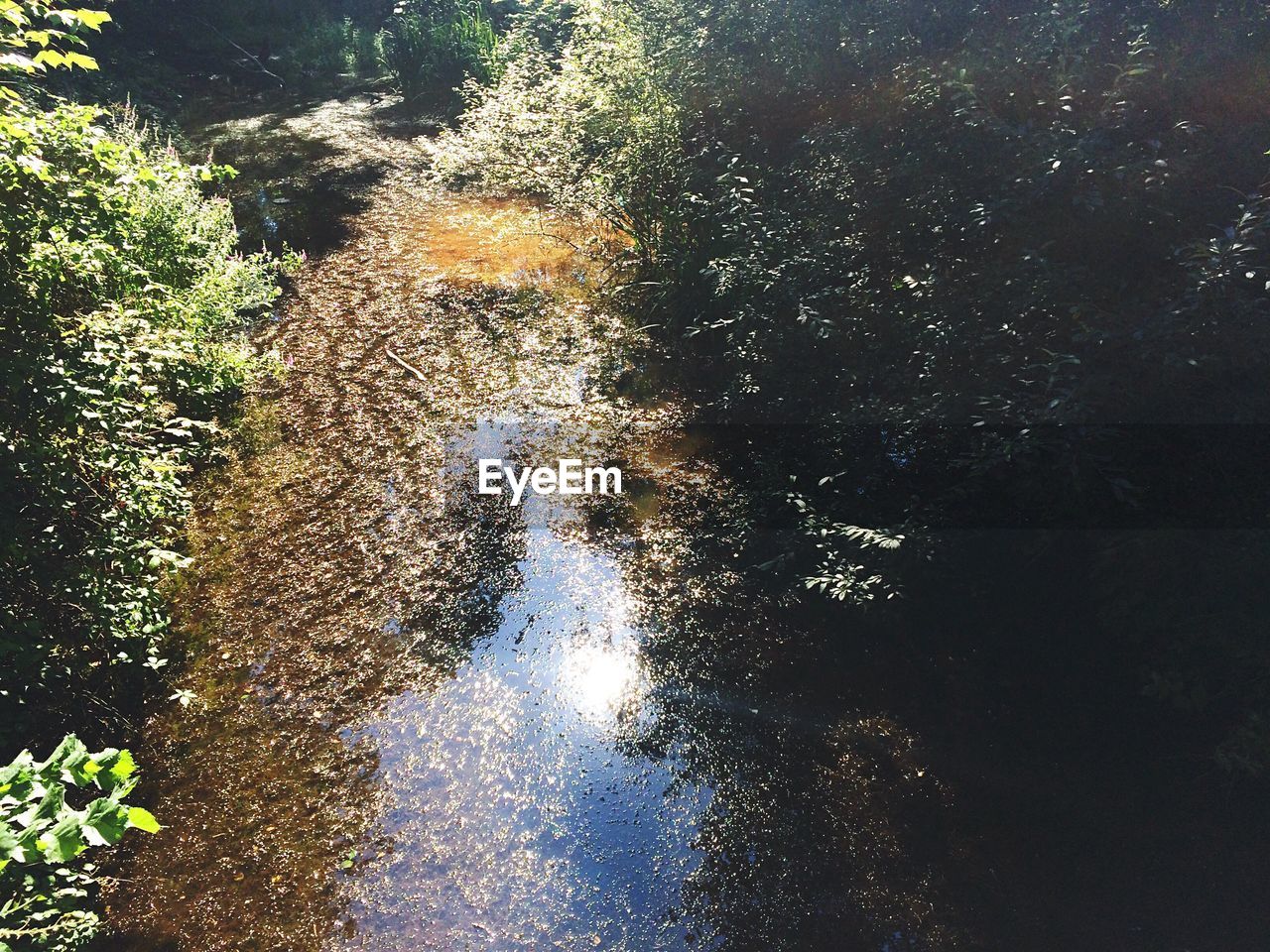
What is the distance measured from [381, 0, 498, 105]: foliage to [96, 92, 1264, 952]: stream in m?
7.78

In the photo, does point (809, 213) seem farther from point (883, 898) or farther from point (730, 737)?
point (883, 898)

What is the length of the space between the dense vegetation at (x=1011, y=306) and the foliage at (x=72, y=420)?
2.67 m

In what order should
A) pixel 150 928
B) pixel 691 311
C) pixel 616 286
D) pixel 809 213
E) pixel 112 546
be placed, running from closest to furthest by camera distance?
pixel 150 928 → pixel 112 546 → pixel 809 213 → pixel 691 311 → pixel 616 286

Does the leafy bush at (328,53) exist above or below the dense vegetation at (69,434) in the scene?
above

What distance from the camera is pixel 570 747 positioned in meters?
2.78

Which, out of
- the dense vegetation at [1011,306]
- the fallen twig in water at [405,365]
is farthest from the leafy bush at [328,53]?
the dense vegetation at [1011,306]

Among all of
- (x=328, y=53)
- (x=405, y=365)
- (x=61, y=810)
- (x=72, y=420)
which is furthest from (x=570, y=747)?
(x=328, y=53)

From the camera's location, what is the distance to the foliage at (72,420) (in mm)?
2475

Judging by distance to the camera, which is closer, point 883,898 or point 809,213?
point 883,898

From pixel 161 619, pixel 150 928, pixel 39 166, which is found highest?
pixel 39 166

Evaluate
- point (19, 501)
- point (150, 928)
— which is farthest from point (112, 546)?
point (150, 928)

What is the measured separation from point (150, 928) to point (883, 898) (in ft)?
7.28

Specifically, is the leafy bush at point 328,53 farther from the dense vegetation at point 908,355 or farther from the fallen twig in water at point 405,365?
the fallen twig in water at point 405,365

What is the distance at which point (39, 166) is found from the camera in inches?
93.0
